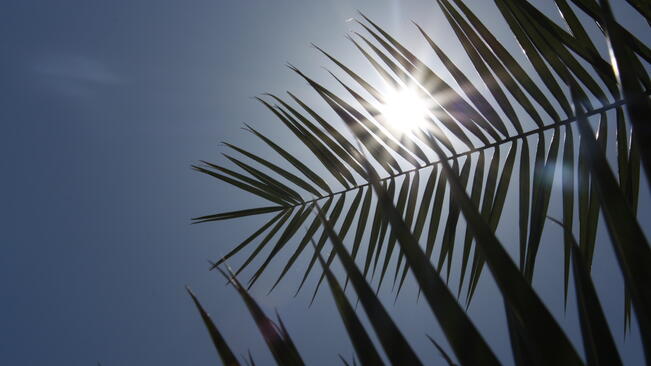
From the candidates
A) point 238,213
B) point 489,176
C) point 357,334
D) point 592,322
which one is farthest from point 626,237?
point 238,213

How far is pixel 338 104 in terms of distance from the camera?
1.12m

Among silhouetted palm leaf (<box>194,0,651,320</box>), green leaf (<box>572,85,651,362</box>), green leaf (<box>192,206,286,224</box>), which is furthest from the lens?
green leaf (<box>192,206,286,224</box>)

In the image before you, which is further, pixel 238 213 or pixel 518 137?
pixel 238 213

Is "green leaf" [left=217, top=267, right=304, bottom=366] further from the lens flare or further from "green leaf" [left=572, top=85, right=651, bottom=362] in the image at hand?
the lens flare

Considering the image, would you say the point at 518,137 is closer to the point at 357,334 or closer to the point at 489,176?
the point at 489,176

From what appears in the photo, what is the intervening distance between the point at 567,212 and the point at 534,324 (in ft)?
2.49

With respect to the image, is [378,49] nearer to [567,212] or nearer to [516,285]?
[567,212]

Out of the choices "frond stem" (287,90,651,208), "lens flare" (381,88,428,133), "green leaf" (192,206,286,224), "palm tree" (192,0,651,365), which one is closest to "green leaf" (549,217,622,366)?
"palm tree" (192,0,651,365)

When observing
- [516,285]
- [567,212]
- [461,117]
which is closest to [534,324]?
[516,285]

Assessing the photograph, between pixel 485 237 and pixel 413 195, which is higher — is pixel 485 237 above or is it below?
below

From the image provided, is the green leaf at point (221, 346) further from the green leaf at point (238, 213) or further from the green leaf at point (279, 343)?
the green leaf at point (238, 213)

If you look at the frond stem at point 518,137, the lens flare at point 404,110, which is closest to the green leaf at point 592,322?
the frond stem at point 518,137

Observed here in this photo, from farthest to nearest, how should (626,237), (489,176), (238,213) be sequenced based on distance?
(238,213) < (489,176) < (626,237)

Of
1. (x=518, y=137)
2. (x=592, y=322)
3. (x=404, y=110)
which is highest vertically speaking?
(x=404, y=110)
